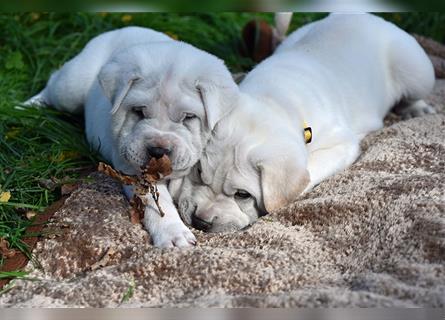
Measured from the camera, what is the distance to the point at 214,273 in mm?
3922

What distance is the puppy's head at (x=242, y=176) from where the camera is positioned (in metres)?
4.63

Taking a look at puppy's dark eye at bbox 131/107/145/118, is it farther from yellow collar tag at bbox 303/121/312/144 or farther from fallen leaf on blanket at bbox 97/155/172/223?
yellow collar tag at bbox 303/121/312/144

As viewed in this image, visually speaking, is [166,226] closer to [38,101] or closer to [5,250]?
[5,250]

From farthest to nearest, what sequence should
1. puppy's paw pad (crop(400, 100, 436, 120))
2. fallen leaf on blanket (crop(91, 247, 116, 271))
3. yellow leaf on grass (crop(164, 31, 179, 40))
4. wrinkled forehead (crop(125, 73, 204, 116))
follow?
yellow leaf on grass (crop(164, 31, 179, 40))
puppy's paw pad (crop(400, 100, 436, 120))
wrinkled forehead (crop(125, 73, 204, 116))
fallen leaf on blanket (crop(91, 247, 116, 271))

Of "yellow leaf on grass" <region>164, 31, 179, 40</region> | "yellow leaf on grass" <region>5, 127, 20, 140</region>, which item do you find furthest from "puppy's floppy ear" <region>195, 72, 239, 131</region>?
"yellow leaf on grass" <region>164, 31, 179, 40</region>

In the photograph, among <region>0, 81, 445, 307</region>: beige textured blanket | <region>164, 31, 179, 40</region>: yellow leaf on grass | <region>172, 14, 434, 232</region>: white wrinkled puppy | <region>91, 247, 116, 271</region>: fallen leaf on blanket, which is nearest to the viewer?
<region>0, 81, 445, 307</region>: beige textured blanket

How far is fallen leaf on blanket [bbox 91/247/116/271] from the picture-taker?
4.21 meters

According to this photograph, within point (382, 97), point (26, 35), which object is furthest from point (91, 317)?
point (26, 35)

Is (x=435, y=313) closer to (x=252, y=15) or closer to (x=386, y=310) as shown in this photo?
(x=386, y=310)

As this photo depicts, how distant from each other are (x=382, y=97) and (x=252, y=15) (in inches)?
131

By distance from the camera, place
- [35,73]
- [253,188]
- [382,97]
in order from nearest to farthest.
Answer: [253,188]
[382,97]
[35,73]

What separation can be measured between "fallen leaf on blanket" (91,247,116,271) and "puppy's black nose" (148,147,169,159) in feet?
1.94

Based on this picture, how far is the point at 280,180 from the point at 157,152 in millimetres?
773

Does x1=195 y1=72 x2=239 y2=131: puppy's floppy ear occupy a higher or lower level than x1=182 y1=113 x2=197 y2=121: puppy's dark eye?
higher
